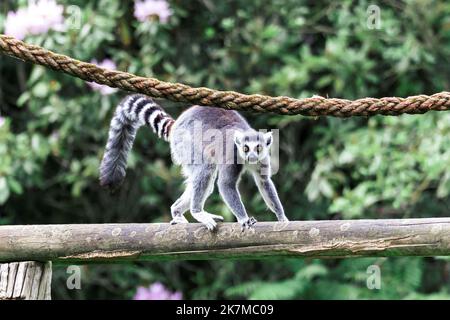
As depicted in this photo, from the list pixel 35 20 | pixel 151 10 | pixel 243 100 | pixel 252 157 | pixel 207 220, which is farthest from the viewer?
pixel 151 10

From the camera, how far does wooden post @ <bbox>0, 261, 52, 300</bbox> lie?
10.1 ft

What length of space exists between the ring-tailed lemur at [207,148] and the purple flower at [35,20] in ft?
6.00

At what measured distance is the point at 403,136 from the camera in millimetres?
5680

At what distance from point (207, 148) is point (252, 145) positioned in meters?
0.28

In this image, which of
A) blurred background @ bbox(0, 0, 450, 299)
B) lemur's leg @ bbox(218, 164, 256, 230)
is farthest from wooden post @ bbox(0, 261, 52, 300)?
blurred background @ bbox(0, 0, 450, 299)

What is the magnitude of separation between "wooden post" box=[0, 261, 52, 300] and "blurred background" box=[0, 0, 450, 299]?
2645mm

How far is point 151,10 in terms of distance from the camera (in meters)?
5.83

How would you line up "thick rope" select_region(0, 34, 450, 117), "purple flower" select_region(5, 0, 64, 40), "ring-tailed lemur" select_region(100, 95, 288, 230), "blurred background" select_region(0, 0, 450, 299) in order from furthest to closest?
1. "blurred background" select_region(0, 0, 450, 299)
2. "purple flower" select_region(5, 0, 64, 40)
3. "ring-tailed lemur" select_region(100, 95, 288, 230)
4. "thick rope" select_region(0, 34, 450, 117)

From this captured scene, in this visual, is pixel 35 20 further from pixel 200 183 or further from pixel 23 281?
pixel 23 281

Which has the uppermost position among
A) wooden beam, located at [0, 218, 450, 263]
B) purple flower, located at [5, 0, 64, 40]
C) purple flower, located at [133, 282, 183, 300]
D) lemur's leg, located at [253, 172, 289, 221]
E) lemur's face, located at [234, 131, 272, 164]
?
purple flower, located at [5, 0, 64, 40]

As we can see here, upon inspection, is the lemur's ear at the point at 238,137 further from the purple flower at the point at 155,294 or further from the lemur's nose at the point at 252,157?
the purple flower at the point at 155,294

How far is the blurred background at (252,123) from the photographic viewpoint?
5770 mm

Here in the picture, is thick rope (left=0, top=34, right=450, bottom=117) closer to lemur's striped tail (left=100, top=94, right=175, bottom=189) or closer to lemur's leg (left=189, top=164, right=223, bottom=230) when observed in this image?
lemur's striped tail (left=100, top=94, right=175, bottom=189)

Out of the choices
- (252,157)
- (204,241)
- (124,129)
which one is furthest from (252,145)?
(204,241)
